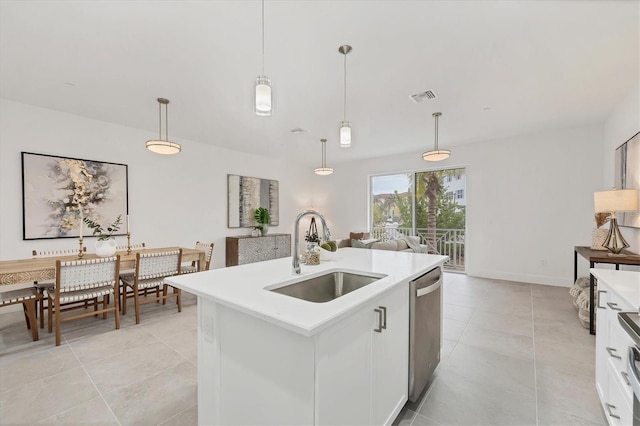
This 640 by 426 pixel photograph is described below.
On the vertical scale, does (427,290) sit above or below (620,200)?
below

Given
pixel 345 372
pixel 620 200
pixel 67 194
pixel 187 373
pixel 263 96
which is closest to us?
pixel 345 372

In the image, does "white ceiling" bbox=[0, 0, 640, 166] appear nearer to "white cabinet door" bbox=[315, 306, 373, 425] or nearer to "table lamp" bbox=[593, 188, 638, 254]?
"table lamp" bbox=[593, 188, 638, 254]

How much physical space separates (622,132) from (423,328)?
401 centimetres

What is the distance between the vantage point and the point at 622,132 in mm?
3502

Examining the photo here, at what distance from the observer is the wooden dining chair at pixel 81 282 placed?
2641 millimetres

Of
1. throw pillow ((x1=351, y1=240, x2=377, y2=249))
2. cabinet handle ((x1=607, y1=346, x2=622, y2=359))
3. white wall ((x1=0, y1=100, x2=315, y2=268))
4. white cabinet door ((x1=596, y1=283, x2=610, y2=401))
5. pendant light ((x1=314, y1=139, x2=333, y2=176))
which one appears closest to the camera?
Result: cabinet handle ((x1=607, y1=346, x2=622, y2=359))

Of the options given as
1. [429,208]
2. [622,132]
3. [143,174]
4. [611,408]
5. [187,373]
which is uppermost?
[622,132]

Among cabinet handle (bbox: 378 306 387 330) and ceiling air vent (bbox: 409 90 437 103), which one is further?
ceiling air vent (bbox: 409 90 437 103)

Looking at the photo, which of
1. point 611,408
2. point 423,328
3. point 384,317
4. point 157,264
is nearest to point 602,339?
point 611,408

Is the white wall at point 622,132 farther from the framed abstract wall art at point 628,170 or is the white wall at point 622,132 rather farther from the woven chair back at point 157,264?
the woven chair back at point 157,264

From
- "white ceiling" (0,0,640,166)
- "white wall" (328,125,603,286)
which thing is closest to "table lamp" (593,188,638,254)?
"white ceiling" (0,0,640,166)

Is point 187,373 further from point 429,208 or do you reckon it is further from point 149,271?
point 429,208

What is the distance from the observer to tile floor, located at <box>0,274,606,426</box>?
1729 mm

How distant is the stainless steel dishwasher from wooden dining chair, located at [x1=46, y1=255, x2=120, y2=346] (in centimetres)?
305
